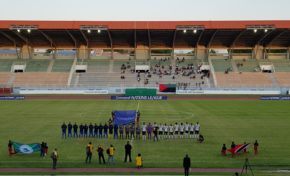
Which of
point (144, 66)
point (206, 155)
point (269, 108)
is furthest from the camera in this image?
point (144, 66)

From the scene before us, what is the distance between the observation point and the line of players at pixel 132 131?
23953mm

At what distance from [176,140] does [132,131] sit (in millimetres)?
2993

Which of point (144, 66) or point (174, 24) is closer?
point (174, 24)

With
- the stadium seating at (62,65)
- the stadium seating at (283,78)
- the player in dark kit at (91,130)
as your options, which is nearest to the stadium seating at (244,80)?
the stadium seating at (283,78)

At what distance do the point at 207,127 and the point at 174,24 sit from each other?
3536cm

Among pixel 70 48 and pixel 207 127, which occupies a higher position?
pixel 70 48

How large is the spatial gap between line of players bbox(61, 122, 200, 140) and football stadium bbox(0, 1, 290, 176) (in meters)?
0.07

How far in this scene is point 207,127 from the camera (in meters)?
28.1

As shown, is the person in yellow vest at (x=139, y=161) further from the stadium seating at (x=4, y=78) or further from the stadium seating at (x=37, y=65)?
the stadium seating at (x=37, y=65)

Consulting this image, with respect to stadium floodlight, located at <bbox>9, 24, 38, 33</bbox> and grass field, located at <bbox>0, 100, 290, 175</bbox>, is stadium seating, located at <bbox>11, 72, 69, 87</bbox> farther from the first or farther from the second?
grass field, located at <bbox>0, 100, 290, 175</bbox>

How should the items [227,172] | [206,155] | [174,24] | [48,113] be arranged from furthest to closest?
[174,24], [48,113], [206,155], [227,172]

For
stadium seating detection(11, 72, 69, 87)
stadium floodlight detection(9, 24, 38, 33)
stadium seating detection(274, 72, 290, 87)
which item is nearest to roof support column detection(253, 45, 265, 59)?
stadium seating detection(274, 72, 290, 87)

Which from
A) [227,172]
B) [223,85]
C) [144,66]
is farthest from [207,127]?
[144,66]

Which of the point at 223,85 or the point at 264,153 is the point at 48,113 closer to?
the point at 264,153
